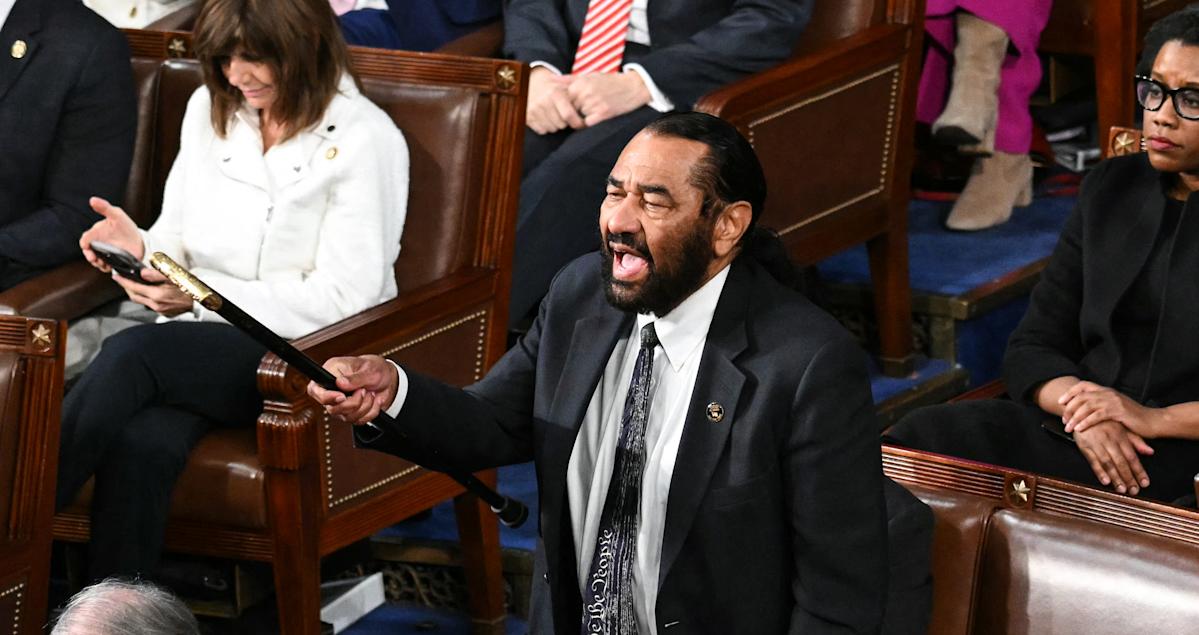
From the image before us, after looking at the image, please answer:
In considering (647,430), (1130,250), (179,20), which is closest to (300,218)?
(179,20)

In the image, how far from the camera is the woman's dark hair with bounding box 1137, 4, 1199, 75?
2.55 meters

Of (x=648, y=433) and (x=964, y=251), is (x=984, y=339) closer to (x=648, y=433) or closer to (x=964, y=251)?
(x=964, y=251)

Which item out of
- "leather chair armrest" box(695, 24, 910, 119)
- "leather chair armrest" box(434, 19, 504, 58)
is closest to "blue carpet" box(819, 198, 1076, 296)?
"leather chair armrest" box(695, 24, 910, 119)

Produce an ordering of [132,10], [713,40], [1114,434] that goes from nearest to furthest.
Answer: [1114,434] < [713,40] < [132,10]

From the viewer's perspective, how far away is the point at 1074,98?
4.68m

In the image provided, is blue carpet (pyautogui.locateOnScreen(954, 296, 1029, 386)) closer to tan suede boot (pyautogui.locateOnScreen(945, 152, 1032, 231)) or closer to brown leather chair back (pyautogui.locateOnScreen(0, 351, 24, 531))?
tan suede boot (pyautogui.locateOnScreen(945, 152, 1032, 231))

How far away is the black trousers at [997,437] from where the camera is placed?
262 centimetres

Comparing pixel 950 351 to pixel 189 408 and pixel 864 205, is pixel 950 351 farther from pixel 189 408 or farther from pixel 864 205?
pixel 189 408

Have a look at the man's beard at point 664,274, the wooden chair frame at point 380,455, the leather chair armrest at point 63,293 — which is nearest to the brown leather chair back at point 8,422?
the wooden chair frame at point 380,455

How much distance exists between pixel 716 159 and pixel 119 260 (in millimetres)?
993

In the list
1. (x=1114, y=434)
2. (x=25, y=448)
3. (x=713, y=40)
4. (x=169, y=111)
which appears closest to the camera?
(x=1114, y=434)

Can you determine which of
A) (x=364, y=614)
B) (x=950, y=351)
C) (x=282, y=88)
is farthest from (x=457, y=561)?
(x=950, y=351)

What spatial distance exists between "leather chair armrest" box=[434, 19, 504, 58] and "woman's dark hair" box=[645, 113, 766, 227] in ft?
6.12

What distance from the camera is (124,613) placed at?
154 cm
